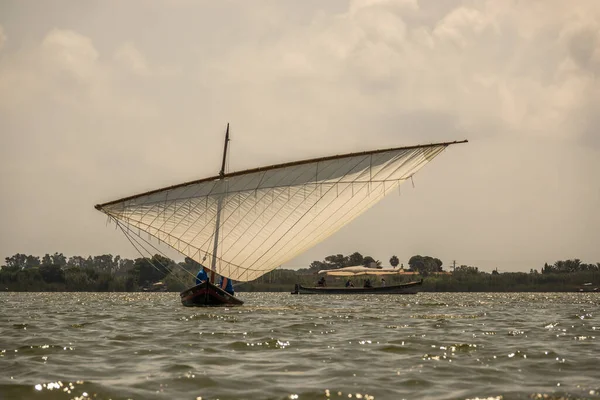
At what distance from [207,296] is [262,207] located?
5374 mm

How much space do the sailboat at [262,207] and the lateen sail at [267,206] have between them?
4 cm

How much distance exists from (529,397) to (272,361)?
4.88 m

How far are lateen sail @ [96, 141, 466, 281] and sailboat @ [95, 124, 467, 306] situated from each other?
0.04m

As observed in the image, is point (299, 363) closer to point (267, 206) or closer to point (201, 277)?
point (267, 206)

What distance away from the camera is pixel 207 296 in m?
34.4

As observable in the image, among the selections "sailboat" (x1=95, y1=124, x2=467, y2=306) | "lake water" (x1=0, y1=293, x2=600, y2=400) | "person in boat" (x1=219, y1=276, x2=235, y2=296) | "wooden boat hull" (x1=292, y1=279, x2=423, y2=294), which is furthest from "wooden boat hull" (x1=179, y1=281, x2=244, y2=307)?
"wooden boat hull" (x1=292, y1=279, x2=423, y2=294)

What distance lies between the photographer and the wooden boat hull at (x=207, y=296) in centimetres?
3422

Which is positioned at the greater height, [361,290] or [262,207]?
[262,207]

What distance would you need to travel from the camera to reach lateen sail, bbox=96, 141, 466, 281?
32.0 m

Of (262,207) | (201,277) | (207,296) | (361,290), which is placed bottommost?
(361,290)

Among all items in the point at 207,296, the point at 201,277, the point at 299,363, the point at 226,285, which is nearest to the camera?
the point at 299,363

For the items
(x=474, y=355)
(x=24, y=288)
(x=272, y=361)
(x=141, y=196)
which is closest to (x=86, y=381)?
(x=272, y=361)

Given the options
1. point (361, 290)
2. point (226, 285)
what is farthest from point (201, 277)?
point (361, 290)

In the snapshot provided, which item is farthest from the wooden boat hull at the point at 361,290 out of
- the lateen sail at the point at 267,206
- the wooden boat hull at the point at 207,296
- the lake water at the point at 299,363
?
the lake water at the point at 299,363
